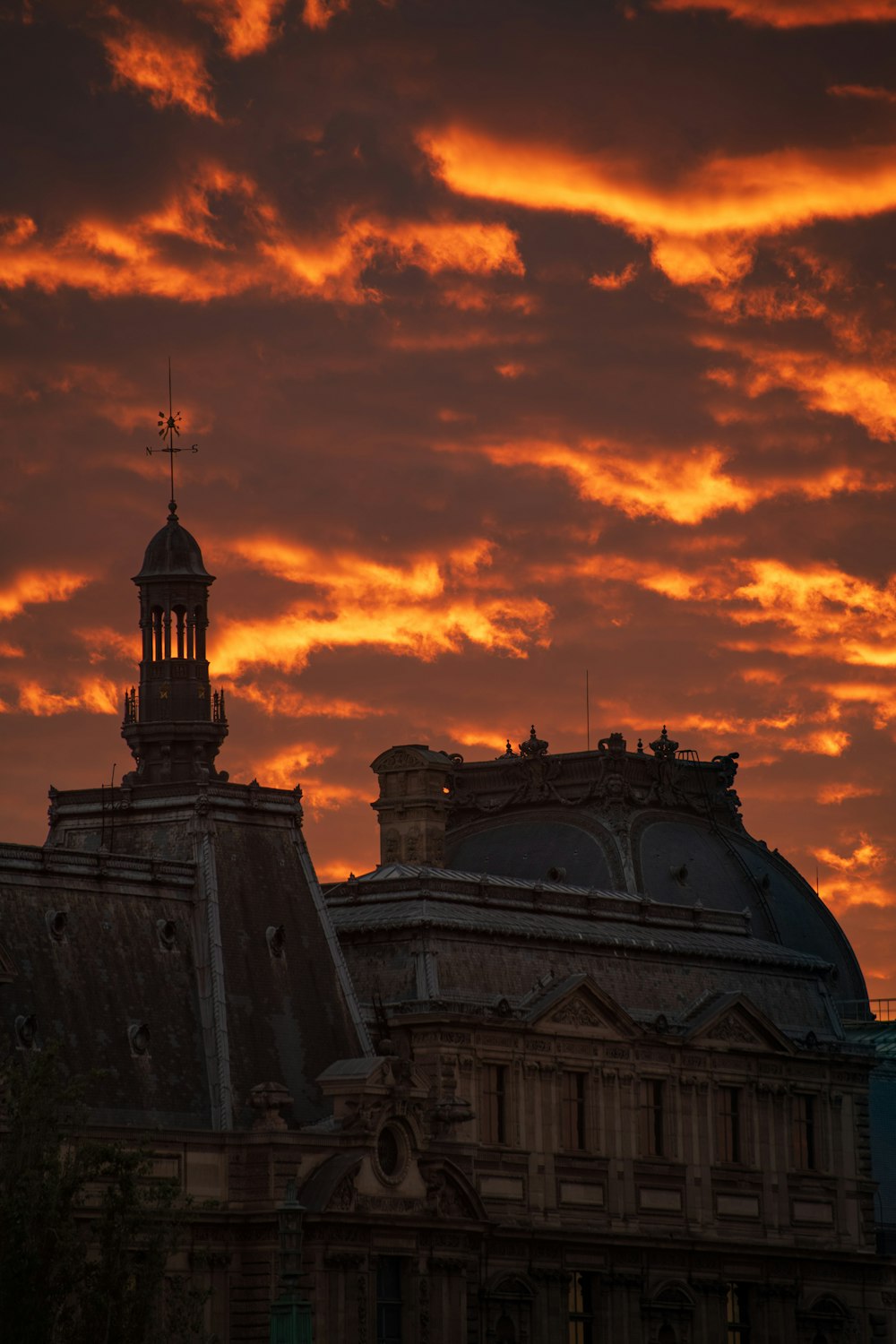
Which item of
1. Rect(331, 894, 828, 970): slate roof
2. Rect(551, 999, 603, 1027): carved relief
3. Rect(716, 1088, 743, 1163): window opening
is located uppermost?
Rect(331, 894, 828, 970): slate roof

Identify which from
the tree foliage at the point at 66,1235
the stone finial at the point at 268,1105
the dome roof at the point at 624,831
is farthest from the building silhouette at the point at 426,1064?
the tree foliage at the point at 66,1235

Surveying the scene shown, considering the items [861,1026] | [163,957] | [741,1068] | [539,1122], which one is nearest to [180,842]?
[163,957]

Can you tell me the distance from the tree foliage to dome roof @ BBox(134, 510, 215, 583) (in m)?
31.9

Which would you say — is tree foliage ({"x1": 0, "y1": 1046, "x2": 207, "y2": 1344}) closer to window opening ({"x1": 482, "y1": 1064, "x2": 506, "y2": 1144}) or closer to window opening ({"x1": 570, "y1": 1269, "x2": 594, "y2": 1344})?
window opening ({"x1": 482, "y1": 1064, "x2": 506, "y2": 1144})

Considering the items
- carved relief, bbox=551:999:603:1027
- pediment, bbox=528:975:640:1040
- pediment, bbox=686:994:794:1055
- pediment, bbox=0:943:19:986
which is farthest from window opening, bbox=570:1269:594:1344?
pediment, bbox=0:943:19:986

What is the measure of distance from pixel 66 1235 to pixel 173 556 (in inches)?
1534

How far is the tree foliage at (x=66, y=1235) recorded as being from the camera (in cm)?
9256

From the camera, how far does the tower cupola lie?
127 meters

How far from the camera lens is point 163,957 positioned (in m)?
113

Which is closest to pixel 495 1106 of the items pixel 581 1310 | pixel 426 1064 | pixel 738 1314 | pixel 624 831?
pixel 426 1064

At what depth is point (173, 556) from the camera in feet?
423

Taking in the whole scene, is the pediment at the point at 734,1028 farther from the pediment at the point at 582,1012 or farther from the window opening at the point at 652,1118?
the pediment at the point at 582,1012

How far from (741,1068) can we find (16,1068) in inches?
1412

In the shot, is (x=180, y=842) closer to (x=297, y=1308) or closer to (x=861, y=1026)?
(x=297, y=1308)
